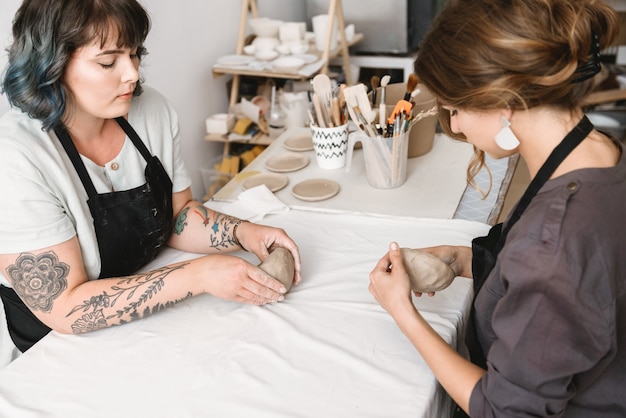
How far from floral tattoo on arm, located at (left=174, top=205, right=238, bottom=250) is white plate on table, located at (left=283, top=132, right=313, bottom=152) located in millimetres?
535

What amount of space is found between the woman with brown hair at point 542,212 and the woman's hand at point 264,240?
375mm

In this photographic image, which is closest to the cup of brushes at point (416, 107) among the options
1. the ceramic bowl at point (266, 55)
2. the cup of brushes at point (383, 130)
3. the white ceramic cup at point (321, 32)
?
the cup of brushes at point (383, 130)

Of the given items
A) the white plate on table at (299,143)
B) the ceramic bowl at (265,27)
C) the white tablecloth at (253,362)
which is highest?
the ceramic bowl at (265,27)

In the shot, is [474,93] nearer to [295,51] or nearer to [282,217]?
[282,217]

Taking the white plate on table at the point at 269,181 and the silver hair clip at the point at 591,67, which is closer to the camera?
the silver hair clip at the point at 591,67

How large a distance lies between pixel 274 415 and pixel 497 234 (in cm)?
59

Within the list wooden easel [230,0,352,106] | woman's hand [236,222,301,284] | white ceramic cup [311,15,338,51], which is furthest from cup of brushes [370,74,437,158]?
white ceramic cup [311,15,338,51]

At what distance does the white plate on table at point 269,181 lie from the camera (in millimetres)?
1685

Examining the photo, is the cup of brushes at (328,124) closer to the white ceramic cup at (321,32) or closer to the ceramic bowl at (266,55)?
the ceramic bowl at (266,55)

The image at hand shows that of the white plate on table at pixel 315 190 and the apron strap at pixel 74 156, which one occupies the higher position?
the apron strap at pixel 74 156

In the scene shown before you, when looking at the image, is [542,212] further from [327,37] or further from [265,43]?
[265,43]

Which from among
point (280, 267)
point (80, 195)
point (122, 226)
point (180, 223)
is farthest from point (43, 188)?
point (280, 267)

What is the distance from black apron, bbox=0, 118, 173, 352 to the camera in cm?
124

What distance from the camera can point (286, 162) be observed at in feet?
6.04
